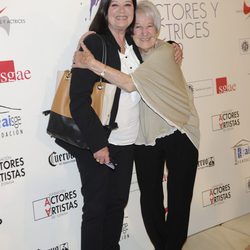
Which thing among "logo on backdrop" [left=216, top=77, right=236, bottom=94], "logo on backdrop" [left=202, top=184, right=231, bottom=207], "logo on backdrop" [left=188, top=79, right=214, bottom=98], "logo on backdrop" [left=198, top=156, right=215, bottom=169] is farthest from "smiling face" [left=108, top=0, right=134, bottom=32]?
"logo on backdrop" [left=202, top=184, right=231, bottom=207]

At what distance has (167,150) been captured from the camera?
2.07 metres

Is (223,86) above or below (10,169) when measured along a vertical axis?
above

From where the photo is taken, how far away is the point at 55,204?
217 cm

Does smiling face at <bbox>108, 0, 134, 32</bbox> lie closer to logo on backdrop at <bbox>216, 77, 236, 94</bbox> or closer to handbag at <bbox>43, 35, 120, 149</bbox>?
handbag at <bbox>43, 35, 120, 149</bbox>

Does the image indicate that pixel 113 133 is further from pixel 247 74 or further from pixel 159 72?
pixel 247 74

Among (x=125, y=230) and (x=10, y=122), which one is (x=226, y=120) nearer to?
(x=125, y=230)

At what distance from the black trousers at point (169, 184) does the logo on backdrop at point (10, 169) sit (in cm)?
59

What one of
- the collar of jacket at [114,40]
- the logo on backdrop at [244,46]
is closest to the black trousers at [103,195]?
the collar of jacket at [114,40]

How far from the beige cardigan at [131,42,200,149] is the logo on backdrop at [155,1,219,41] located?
531mm

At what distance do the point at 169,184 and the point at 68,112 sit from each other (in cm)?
69

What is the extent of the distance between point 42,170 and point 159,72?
0.79 metres

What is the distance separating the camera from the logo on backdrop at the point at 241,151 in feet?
9.74

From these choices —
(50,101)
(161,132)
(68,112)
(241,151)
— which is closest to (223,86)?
(241,151)

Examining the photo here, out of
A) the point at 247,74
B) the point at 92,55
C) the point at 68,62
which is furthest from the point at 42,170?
the point at 247,74
